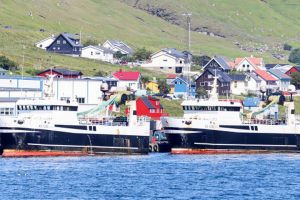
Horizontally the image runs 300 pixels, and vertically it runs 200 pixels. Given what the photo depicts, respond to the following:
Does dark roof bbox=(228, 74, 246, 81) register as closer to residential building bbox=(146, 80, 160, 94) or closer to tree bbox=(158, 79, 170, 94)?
tree bbox=(158, 79, 170, 94)

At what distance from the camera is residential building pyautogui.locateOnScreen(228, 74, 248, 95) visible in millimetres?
194250

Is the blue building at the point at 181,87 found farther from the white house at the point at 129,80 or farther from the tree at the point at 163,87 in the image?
the white house at the point at 129,80

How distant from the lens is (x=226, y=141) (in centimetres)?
11862

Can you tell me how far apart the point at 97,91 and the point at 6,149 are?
4345cm

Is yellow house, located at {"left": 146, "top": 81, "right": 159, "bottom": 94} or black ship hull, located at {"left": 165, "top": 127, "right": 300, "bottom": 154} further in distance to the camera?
yellow house, located at {"left": 146, "top": 81, "right": 159, "bottom": 94}

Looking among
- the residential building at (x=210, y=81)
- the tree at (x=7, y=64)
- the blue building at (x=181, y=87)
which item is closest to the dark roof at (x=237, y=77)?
the residential building at (x=210, y=81)

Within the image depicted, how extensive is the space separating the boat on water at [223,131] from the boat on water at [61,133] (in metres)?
4.12

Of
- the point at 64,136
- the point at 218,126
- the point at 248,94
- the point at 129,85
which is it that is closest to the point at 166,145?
the point at 218,126

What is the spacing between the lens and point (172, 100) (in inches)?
6511

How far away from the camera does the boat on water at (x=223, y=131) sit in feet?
384

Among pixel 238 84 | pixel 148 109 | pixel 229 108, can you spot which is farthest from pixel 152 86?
pixel 229 108

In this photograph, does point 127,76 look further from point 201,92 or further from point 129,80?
point 201,92

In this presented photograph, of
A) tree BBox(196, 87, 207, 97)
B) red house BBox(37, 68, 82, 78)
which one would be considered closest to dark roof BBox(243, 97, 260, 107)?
tree BBox(196, 87, 207, 97)

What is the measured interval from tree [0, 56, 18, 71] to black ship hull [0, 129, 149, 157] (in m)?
61.0
